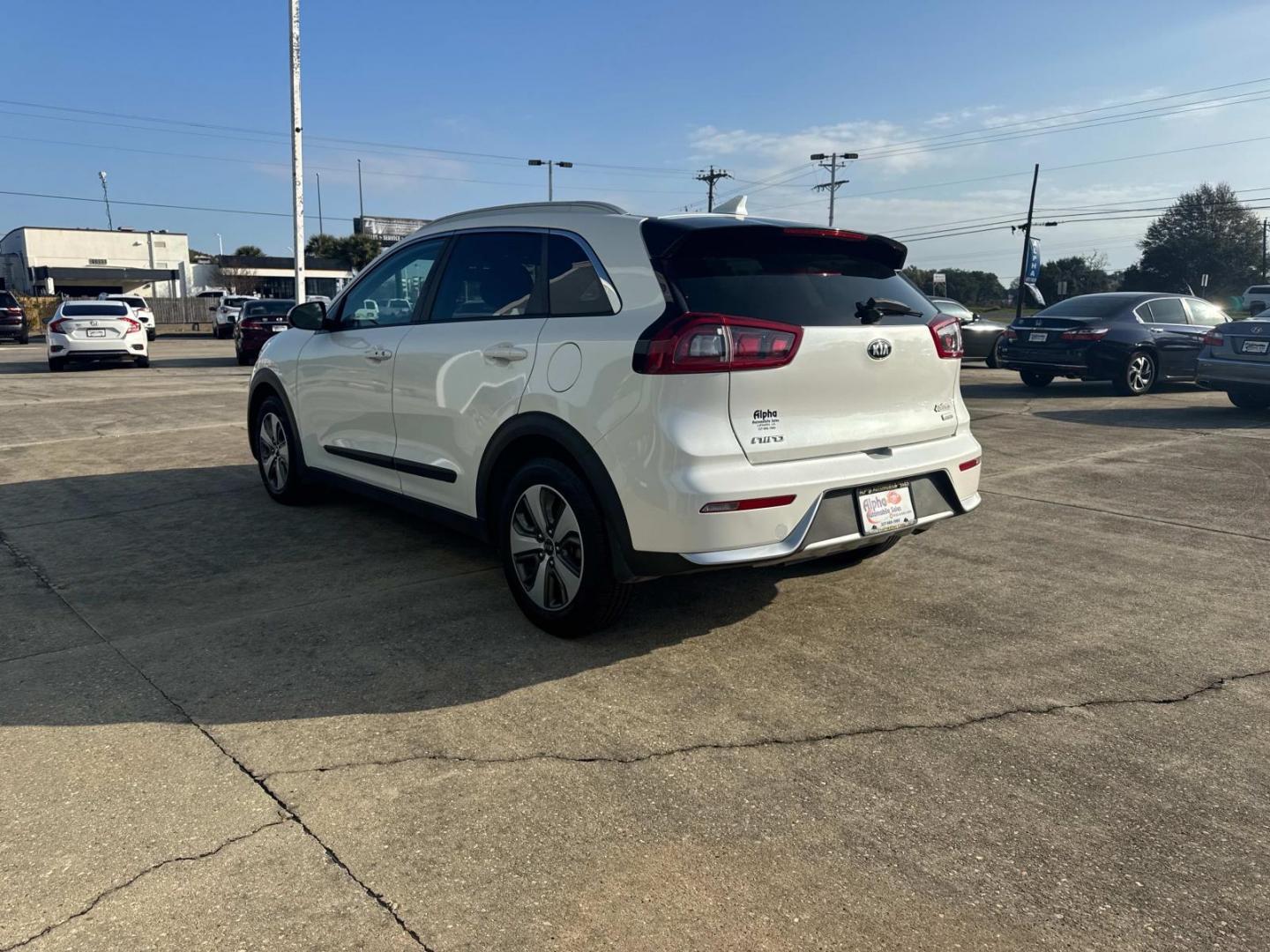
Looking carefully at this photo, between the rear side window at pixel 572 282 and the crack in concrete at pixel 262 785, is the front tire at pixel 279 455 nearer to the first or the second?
the crack in concrete at pixel 262 785

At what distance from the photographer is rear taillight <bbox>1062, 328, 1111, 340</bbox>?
46.3 feet

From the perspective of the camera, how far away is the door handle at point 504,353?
166 inches

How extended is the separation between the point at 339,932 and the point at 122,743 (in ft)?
4.52

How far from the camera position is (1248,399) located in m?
12.7

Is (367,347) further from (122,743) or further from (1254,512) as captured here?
(1254,512)

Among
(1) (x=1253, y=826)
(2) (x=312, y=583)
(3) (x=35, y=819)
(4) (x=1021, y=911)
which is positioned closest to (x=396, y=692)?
(3) (x=35, y=819)

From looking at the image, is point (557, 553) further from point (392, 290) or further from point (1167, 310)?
point (1167, 310)

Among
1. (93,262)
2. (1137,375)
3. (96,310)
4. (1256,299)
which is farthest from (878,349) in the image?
(93,262)

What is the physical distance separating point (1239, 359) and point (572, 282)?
10832 millimetres

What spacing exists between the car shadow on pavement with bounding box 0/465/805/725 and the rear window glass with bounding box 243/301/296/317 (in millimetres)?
17132

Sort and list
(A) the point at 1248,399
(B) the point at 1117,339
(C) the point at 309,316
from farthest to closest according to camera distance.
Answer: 1. (B) the point at 1117,339
2. (A) the point at 1248,399
3. (C) the point at 309,316

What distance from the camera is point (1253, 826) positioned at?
9.14ft

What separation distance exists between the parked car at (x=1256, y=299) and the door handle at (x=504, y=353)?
2665cm

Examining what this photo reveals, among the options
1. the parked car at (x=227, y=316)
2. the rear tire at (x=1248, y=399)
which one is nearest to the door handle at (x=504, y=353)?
the rear tire at (x=1248, y=399)
